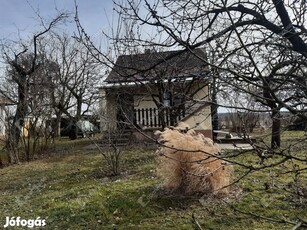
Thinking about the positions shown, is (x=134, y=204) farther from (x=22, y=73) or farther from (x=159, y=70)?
(x=22, y=73)

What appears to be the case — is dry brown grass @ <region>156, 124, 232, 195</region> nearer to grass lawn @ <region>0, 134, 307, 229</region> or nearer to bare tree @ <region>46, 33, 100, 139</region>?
grass lawn @ <region>0, 134, 307, 229</region>

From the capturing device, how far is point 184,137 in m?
5.62

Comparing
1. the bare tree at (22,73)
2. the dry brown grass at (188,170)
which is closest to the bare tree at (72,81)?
the bare tree at (22,73)

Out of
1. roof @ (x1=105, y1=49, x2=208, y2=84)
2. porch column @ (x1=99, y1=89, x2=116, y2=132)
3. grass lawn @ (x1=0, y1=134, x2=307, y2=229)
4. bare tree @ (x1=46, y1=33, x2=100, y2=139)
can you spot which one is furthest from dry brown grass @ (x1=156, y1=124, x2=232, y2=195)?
bare tree @ (x1=46, y1=33, x2=100, y2=139)

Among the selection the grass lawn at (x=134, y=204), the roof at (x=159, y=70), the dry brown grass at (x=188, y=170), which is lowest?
the grass lawn at (x=134, y=204)

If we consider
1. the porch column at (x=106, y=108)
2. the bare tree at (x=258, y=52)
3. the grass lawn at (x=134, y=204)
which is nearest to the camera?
the bare tree at (x=258, y=52)

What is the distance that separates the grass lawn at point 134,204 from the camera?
4.84 meters

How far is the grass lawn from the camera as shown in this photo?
484 cm

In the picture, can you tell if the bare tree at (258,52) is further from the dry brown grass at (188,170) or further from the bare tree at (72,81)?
the bare tree at (72,81)

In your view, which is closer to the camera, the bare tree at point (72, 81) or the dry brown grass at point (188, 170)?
the dry brown grass at point (188, 170)

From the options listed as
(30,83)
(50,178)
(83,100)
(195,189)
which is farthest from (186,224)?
(83,100)

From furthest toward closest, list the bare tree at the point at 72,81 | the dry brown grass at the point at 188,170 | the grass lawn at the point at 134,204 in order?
the bare tree at the point at 72,81 < the dry brown grass at the point at 188,170 < the grass lawn at the point at 134,204

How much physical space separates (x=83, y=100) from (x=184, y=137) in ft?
65.2

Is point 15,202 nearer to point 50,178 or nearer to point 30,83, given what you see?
point 50,178
